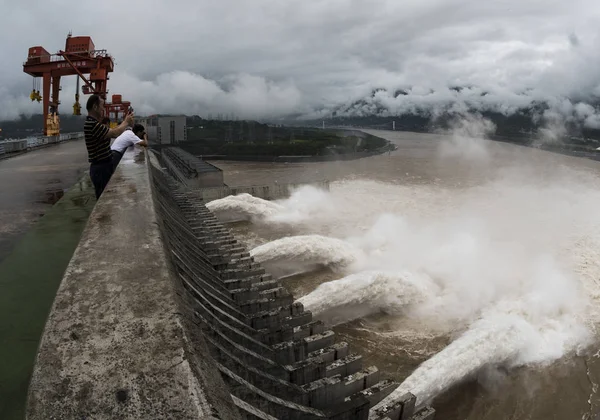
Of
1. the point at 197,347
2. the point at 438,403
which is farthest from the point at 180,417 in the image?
the point at 438,403

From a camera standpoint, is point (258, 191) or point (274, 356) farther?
point (258, 191)

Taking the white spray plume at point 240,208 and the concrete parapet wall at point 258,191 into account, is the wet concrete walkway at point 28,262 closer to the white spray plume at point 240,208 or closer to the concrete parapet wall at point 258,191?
the white spray plume at point 240,208

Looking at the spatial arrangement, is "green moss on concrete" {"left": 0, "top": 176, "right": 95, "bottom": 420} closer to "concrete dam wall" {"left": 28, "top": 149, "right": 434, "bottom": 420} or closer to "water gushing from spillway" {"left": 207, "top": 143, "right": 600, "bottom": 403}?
"concrete dam wall" {"left": 28, "top": 149, "right": 434, "bottom": 420}

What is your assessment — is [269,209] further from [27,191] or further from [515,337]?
[515,337]

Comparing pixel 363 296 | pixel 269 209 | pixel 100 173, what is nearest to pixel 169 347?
pixel 100 173

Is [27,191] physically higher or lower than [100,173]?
lower

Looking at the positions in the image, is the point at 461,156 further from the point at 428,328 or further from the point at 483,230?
Result: the point at 428,328

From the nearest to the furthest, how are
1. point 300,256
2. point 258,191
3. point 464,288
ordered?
point 464,288 < point 300,256 < point 258,191
